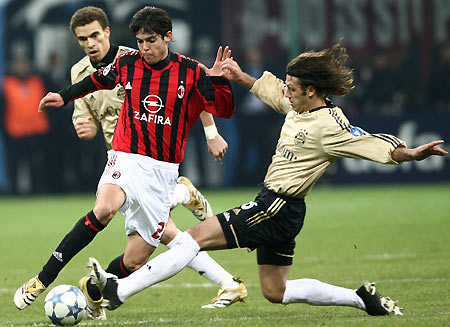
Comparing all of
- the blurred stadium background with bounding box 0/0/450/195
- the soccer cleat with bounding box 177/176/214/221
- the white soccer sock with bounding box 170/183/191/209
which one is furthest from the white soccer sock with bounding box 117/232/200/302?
the blurred stadium background with bounding box 0/0/450/195

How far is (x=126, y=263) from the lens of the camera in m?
6.36

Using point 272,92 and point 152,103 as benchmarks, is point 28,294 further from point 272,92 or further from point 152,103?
point 272,92

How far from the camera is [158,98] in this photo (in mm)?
6090

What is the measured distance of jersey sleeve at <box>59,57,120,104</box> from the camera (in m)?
6.15

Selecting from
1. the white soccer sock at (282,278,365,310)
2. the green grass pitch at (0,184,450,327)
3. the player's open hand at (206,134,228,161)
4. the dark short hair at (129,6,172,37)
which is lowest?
the green grass pitch at (0,184,450,327)

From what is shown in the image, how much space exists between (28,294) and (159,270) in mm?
883

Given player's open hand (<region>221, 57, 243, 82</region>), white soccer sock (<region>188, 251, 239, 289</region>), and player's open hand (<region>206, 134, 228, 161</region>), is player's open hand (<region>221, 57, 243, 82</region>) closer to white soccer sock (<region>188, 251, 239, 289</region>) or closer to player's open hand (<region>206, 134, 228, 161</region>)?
player's open hand (<region>206, 134, 228, 161</region>)

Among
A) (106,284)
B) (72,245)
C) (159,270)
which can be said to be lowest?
(106,284)

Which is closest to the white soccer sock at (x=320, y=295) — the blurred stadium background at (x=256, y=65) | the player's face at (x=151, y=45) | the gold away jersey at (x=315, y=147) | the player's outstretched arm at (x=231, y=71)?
the gold away jersey at (x=315, y=147)

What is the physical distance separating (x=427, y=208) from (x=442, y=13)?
6472 mm

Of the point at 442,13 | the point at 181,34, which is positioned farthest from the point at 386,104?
the point at 181,34

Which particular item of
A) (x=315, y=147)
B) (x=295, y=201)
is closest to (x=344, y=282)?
(x=295, y=201)

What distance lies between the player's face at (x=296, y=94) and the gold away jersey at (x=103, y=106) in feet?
5.28

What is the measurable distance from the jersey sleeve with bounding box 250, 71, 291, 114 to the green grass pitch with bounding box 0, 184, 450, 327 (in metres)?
1.40
